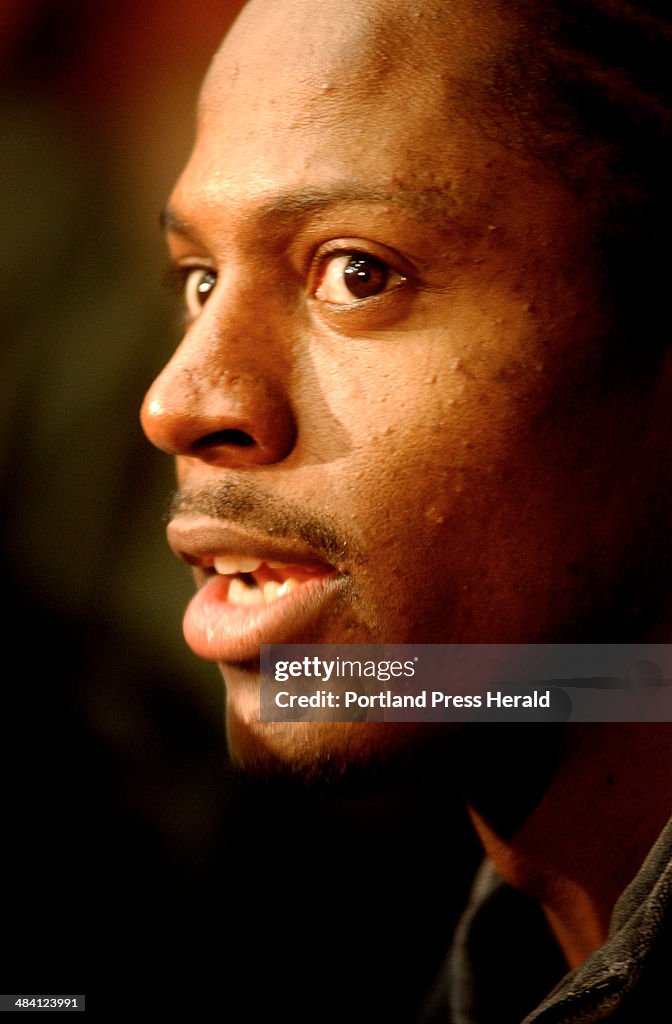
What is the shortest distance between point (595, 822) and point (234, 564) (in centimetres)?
47

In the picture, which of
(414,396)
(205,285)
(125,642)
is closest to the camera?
(414,396)

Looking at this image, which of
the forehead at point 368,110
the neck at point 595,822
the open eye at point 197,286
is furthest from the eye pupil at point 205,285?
the neck at point 595,822

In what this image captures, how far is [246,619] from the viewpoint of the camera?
1031mm

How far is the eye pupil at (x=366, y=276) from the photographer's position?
0.96 metres

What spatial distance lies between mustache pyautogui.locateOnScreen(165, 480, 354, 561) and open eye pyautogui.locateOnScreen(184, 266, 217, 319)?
29 centimetres

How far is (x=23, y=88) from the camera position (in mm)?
1529

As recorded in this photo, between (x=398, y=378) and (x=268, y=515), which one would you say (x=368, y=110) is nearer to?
(x=398, y=378)

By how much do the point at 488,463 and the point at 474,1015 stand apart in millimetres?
737

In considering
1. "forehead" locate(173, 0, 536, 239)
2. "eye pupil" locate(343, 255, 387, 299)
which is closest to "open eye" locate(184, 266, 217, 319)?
"forehead" locate(173, 0, 536, 239)

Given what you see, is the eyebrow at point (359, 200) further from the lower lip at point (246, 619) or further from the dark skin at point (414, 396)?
the lower lip at point (246, 619)

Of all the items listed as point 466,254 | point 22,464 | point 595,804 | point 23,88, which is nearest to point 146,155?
point 23,88

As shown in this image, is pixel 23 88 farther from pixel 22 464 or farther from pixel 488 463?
pixel 488 463
